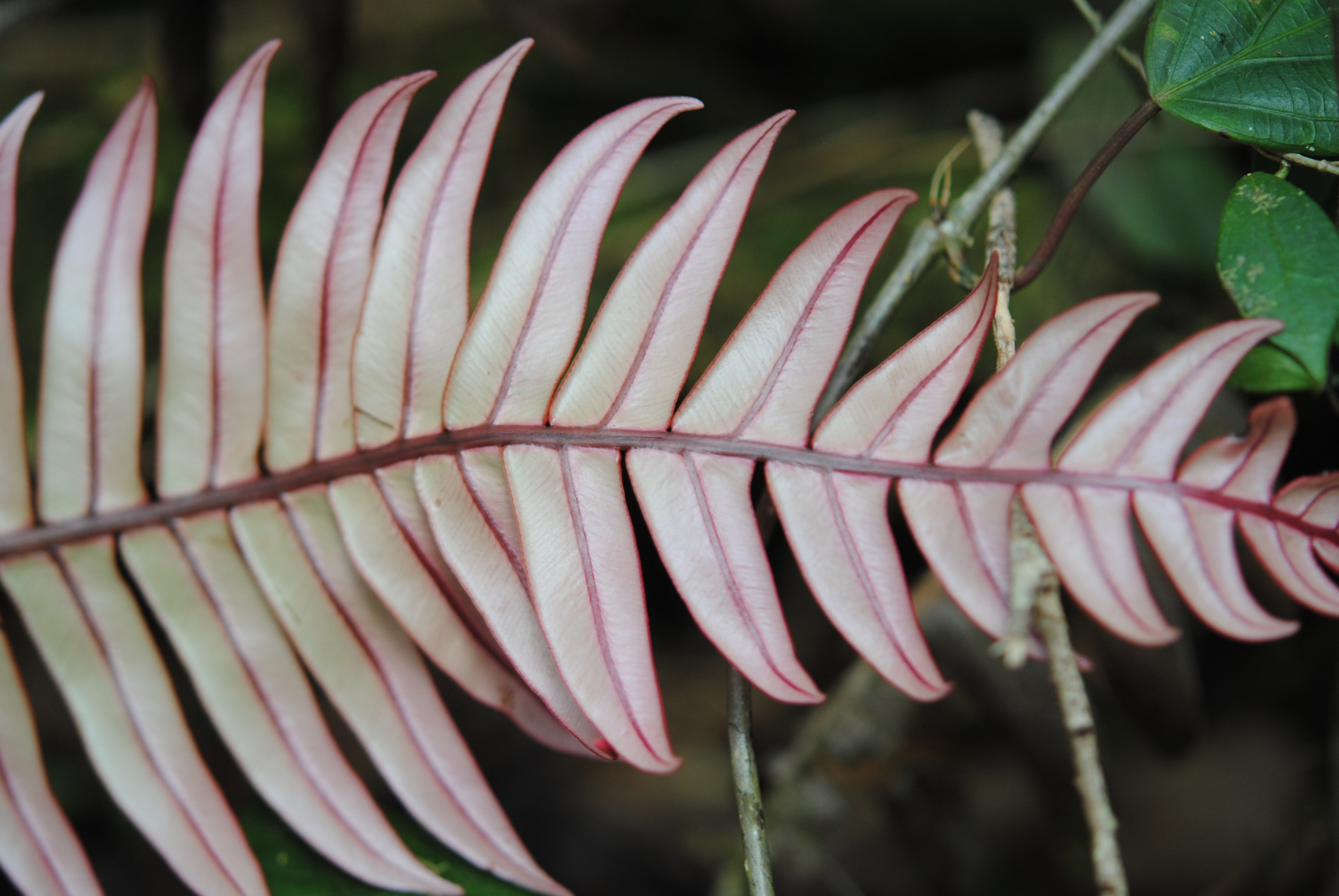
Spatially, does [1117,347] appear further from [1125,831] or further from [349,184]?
[349,184]

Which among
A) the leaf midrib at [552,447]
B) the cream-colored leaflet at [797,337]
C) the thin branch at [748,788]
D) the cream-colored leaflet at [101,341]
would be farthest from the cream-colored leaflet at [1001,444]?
the cream-colored leaflet at [101,341]

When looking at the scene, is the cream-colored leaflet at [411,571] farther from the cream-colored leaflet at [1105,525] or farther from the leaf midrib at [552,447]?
the cream-colored leaflet at [1105,525]

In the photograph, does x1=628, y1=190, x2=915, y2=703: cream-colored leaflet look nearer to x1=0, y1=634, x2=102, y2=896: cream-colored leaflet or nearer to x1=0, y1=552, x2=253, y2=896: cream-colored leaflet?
x1=0, y1=552, x2=253, y2=896: cream-colored leaflet

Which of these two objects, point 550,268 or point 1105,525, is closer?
point 1105,525

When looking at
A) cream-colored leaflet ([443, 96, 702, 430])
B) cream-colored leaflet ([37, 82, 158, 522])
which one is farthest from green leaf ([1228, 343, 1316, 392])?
cream-colored leaflet ([37, 82, 158, 522])

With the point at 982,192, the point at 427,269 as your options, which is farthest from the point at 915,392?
the point at 427,269

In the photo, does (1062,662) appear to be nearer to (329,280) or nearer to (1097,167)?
(1097,167)

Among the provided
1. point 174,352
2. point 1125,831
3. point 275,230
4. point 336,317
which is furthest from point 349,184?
point 1125,831
